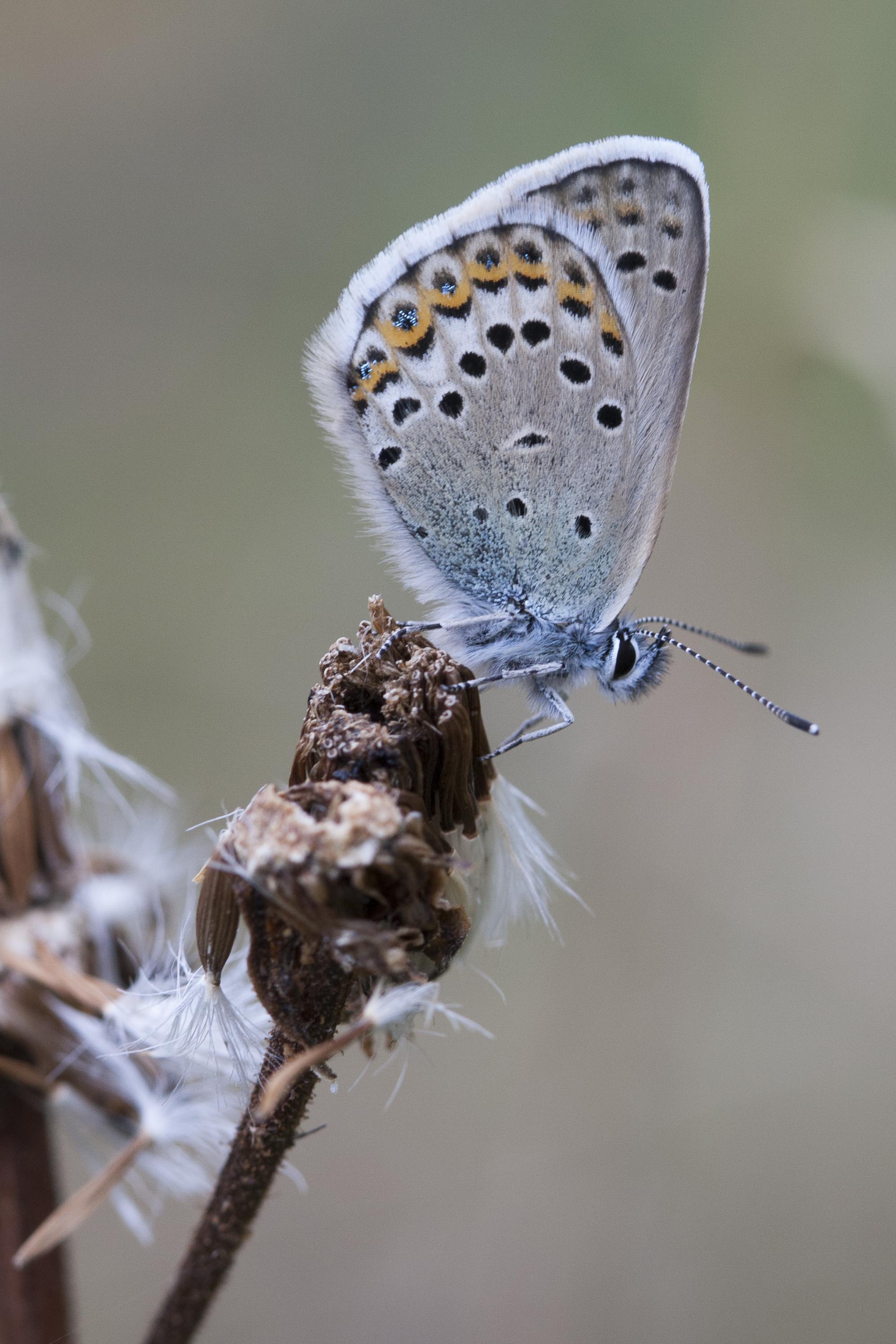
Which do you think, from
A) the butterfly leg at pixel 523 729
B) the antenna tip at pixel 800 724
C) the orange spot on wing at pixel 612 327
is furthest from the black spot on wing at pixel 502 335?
the antenna tip at pixel 800 724

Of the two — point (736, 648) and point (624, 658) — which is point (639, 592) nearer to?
point (736, 648)

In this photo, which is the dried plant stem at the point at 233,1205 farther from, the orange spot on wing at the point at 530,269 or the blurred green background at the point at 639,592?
the orange spot on wing at the point at 530,269

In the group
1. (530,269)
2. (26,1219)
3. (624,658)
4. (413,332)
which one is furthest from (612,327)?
(26,1219)

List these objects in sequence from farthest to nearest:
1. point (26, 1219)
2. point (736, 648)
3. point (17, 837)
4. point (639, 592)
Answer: point (639, 592)
point (736, 648)
point (17, 837)
point (26, 1219)

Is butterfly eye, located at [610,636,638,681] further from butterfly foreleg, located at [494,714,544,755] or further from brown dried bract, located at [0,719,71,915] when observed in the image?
brown dried bract, located at [0,719,71,915]

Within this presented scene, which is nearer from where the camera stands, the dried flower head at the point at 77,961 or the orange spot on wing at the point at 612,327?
the dried flower head at the point at 77,961

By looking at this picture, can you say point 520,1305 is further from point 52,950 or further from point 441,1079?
point 52,950

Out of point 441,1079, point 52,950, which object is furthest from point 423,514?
point 441,1079
